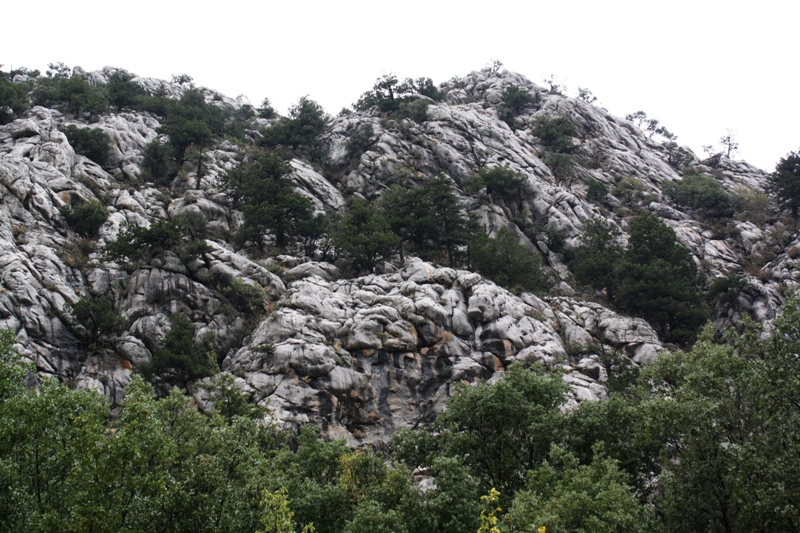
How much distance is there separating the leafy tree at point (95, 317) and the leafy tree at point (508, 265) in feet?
104

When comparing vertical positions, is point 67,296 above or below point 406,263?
below

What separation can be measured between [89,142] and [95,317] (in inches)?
1287

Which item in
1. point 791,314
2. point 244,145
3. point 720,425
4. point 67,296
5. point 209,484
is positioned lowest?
point 67,296

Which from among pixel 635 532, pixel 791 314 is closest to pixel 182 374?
pixel 635 532

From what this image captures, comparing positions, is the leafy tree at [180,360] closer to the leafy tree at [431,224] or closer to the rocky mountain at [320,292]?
the rocky mountain at [320,292]

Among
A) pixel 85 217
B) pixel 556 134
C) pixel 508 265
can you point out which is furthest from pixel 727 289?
pixel 85 217

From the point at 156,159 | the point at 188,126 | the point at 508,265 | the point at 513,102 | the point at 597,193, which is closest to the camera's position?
the point at 508,265

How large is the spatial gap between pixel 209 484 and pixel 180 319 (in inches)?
969

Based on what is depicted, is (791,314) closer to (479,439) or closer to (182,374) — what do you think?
(479,439)

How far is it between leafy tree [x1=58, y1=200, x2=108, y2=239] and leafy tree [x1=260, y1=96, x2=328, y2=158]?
110 feet

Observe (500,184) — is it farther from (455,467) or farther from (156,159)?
(455,467)

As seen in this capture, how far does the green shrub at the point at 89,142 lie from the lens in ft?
192

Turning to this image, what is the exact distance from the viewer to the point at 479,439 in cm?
2555

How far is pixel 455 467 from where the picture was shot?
830 inches
